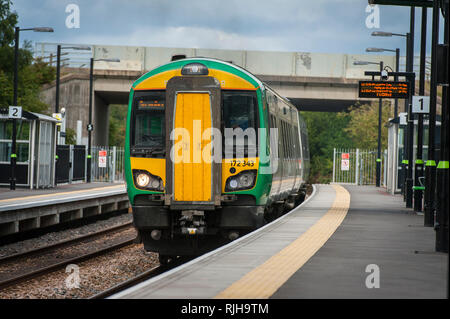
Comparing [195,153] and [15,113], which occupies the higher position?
[15,113]

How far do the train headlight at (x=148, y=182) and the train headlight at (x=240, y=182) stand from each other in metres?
1.15

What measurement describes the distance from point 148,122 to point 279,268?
202 inches

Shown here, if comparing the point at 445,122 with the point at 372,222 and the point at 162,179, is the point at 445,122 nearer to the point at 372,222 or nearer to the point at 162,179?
the point at 162,179

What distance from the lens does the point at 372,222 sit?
58.6 ft

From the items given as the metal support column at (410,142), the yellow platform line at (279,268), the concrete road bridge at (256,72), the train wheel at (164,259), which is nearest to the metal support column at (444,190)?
the yellow platform line at (279,268)

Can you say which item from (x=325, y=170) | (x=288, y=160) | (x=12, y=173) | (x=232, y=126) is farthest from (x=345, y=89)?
(x=232, y=126)

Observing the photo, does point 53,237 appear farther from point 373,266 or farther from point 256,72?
point 256,72

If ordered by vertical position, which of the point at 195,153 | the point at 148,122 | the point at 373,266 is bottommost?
the point at 373,266

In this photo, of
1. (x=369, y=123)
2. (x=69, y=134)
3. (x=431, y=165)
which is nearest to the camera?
(x=431, y=165)

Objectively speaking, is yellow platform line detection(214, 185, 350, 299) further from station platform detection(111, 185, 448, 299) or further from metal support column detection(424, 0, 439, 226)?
metal support column detection(424, 0, 439, 226)

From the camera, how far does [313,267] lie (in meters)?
9.75

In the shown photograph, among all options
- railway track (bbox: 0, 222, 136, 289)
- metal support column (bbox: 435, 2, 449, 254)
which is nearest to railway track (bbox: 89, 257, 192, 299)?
railway track (bbox: 0, 222, 136, 289)

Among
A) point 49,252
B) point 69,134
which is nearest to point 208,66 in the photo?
point 49,252
